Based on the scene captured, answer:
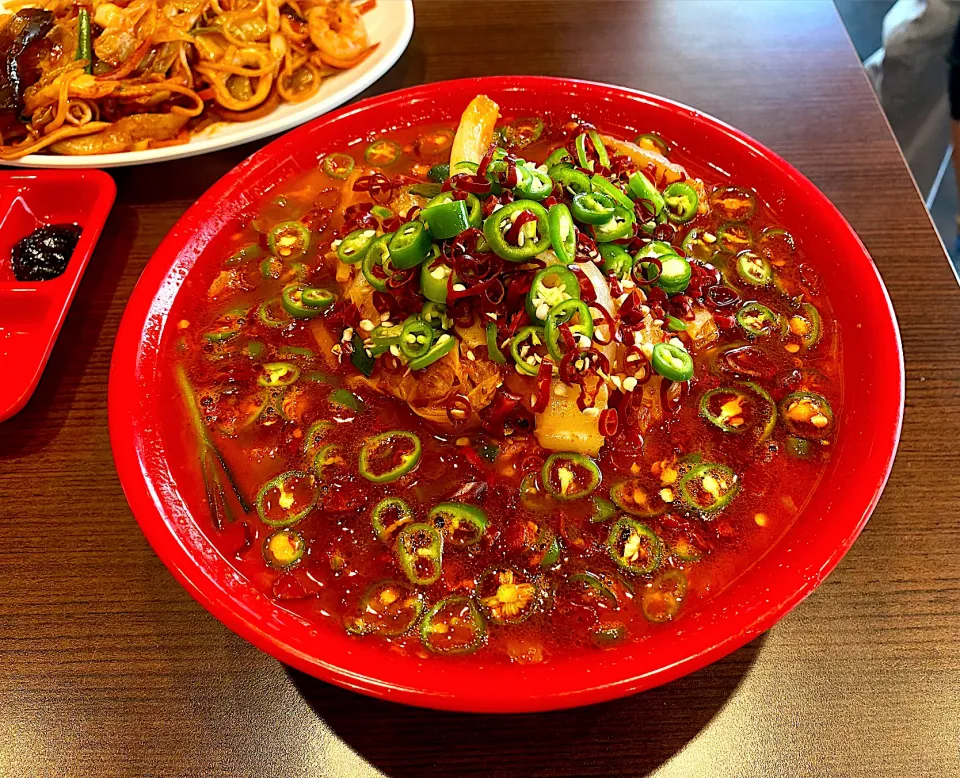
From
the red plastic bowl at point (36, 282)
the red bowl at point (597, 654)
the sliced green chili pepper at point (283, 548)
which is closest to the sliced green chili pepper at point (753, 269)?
the red bowl at point (597, 654)

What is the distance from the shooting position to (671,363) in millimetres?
1574

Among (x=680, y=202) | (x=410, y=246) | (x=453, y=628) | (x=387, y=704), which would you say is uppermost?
(x=410, y=246)

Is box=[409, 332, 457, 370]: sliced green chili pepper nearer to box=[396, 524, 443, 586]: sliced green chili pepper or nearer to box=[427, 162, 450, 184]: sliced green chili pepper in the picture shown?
box=[396, 524, 443, 586]: sliced green chili pepper

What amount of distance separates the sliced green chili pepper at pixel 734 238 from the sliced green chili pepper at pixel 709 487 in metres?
0.72

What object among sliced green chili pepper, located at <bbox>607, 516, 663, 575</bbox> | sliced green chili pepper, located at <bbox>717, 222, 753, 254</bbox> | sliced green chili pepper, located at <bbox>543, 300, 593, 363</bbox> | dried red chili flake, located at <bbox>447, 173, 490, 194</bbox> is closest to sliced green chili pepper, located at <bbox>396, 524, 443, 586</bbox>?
sliced green chili pepper, located at <bbox>607, 516, 663, 575</bbox>

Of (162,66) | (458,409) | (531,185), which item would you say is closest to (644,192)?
(531,185)

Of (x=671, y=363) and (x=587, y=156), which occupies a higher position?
(x=587, y=156)

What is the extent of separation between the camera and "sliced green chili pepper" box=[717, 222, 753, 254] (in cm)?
195

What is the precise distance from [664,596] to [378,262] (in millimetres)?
1022

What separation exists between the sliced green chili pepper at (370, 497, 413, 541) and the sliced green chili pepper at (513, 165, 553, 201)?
0.80m

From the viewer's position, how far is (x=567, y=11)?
329 centimetres

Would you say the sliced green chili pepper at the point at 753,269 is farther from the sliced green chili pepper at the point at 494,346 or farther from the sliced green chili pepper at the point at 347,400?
the sliced green chili pepper at the point at 347,400

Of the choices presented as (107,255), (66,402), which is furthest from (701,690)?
(107,255)

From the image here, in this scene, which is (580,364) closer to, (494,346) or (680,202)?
(494,346)
